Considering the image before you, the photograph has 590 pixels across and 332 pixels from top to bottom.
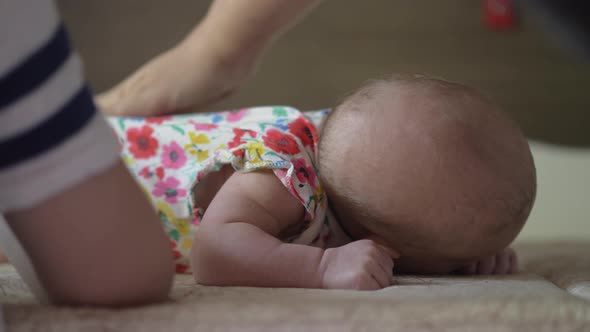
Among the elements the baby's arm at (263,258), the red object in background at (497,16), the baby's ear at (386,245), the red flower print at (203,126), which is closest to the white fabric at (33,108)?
the baby's arm at (263,258)

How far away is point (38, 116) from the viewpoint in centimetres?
41

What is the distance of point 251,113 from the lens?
98 centimetres

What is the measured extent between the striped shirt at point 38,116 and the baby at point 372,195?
0.27 metres

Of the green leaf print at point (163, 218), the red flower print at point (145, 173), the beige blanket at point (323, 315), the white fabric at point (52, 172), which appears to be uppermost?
the white fabric at point (52, 172)

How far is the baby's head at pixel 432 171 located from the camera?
2.26 feet

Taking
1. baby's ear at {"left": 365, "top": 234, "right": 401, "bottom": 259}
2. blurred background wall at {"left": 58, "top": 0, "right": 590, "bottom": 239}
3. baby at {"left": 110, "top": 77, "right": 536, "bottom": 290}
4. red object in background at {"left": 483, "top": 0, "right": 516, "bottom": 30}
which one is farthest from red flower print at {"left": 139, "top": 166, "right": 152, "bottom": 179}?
red object in background at {"left": 483, "top": 0, "right": 516, "bottom": 30}

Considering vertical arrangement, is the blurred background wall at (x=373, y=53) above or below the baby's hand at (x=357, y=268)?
below

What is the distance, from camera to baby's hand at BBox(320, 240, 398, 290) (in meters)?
0.62

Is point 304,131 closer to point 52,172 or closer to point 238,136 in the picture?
point 238,136

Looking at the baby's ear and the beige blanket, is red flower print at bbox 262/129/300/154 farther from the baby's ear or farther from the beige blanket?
the beige blanket

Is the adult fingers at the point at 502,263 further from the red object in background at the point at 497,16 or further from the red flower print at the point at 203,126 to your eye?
the red object in background at the point at 497,16

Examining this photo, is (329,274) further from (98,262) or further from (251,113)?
(251,113)

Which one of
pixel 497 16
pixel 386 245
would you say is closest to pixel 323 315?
pixel 386 245

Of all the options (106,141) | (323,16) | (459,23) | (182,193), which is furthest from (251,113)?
(459,23)
